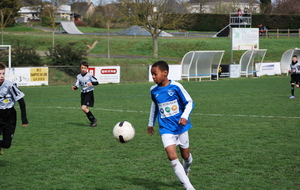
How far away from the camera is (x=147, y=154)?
863cm

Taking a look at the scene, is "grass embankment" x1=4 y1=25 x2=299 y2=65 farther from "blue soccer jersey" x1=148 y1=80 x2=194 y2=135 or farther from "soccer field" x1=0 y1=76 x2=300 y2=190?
"blue soccer jersey" x1=148 y1=80 x2=194 y2=135

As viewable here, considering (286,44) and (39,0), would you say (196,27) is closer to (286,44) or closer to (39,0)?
(286,44)

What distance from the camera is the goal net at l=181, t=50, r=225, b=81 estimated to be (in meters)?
34.5

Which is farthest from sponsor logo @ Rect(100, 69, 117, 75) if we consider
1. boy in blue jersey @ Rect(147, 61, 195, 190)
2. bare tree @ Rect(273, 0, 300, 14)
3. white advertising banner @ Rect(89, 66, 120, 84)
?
bare tree @ Rect(273, 0, 300, 14)

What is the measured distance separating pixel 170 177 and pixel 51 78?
25297 mm

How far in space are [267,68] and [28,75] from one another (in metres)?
21.5

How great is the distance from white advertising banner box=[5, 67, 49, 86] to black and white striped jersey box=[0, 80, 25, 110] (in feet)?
67.4

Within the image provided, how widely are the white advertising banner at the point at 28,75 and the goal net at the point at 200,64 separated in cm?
1069

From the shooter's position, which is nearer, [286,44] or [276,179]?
[276,179]

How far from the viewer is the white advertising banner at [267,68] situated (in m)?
39.0

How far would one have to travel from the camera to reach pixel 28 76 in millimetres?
29047

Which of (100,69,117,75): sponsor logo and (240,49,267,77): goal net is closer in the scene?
(100,69,117,75): sponsor logo

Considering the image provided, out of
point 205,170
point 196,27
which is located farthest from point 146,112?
point 196,27

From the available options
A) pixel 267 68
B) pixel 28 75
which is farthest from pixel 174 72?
pixel 28 75
